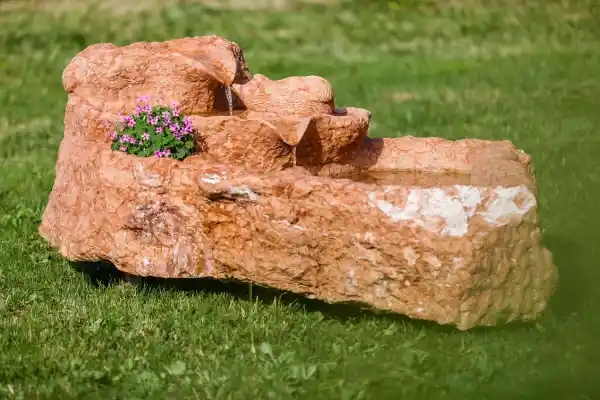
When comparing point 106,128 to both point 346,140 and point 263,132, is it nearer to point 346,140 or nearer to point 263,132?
point 263,132

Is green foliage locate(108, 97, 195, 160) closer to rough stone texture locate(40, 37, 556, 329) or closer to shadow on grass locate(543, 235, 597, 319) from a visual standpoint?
rough stone texture locate(40, 37, 556, 329)

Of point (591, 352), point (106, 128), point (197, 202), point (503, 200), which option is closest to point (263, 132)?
point (197, 202)

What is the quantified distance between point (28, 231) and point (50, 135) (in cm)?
438

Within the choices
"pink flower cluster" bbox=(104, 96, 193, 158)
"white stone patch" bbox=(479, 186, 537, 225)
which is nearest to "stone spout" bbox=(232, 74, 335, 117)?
"pink flower cluster" bbox=(104, 96, 193, 158)

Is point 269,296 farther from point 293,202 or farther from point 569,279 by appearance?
point 569,279

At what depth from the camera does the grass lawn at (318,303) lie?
252 inches

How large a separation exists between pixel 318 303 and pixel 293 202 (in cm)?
116

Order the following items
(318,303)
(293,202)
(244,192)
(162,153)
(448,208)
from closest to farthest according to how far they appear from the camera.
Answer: (448,208), (293,202), (244,192), (162,153), (318,303)

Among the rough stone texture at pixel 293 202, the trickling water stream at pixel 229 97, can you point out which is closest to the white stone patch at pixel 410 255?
the rough stone texture at pixel 293 202

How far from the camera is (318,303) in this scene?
7684mm

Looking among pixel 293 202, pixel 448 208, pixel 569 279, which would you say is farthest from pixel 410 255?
pixel 569 279

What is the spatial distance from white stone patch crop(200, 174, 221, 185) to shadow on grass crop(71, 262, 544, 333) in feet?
2.78

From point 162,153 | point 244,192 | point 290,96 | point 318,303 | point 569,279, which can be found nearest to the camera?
point 244,192

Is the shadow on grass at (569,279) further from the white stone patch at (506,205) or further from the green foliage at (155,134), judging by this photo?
the green foliage at (155,134)
